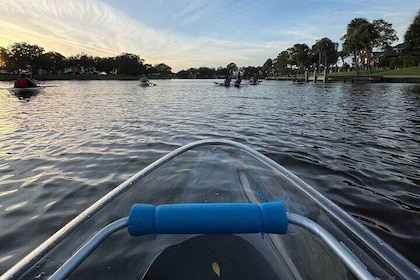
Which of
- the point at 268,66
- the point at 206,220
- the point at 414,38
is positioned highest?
the point at 268,66

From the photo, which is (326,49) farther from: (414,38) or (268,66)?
(268,66)

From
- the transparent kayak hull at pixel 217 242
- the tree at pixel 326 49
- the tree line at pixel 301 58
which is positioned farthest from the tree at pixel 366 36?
the transparent kayak hull at pixel 217 242

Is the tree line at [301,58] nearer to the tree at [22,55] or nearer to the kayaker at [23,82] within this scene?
the tree at [22,55]

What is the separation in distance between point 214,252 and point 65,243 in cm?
121

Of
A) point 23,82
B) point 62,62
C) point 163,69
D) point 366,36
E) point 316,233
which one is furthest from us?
point 163,69

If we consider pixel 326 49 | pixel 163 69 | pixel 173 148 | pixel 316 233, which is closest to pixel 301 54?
pixel 326 49

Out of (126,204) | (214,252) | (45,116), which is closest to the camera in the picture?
(214,252)

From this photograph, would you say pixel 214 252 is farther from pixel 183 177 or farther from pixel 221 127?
pixel 221 127

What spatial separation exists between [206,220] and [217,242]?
38.0 inches

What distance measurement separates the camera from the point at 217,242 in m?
2.41

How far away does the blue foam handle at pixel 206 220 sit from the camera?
61.6 inches

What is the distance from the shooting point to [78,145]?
7.25 m

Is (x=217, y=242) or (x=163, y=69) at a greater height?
(x=163, y=69)

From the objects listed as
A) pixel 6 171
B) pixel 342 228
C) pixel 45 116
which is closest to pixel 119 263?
pixel 342 228
